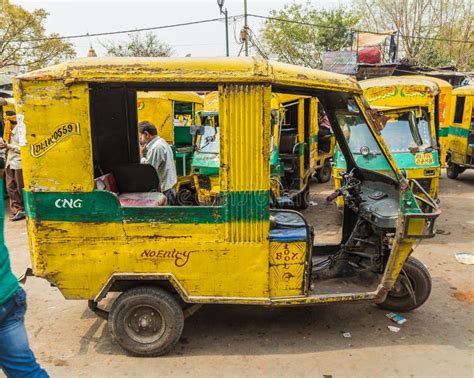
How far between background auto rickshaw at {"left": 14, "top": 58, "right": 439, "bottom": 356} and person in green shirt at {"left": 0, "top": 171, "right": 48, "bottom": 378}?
104 cm

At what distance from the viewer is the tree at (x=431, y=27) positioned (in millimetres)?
26594

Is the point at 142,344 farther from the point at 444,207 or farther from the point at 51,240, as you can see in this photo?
the point at 444,207

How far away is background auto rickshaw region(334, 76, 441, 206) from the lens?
7188 millimetres

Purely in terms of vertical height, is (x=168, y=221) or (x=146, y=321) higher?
(x=168, y=221)

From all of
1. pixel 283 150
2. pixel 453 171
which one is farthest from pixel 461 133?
pixel 283 150

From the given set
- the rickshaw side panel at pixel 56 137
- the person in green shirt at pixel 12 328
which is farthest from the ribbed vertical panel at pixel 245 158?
the person in green shirt at pixel 12 328

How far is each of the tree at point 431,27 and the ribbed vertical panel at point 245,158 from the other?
25731 millimetres

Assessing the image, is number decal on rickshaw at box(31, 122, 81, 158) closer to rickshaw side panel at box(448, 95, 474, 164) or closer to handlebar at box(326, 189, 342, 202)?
handlebar at box(326, 189, 342, 202)

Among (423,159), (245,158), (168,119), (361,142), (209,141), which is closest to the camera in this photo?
(245,158)

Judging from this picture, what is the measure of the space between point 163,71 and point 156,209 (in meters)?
1.02

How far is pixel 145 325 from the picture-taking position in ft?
11.9

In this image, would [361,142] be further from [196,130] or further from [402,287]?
[196,130]

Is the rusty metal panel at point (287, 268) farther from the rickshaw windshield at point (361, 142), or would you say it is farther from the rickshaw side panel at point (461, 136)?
the rickshaw side panel at point (461, 136)

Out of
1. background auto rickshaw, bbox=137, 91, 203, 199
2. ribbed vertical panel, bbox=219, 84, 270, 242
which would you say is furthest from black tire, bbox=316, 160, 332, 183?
ribbed vertical panel, bbox=219, 84, 270, 242
